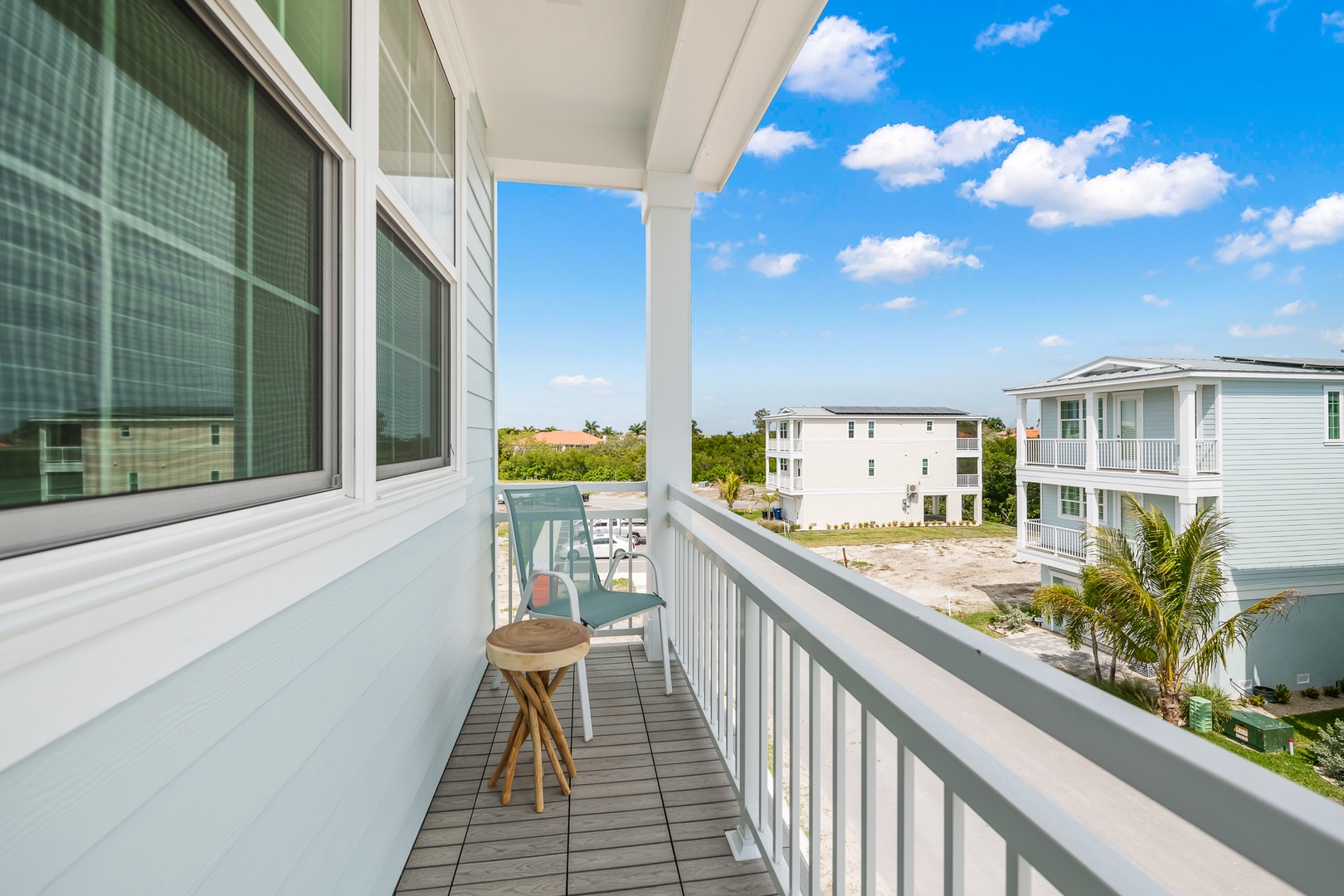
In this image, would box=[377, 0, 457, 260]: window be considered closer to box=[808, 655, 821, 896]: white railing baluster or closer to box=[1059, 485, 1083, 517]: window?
box=[808, 655, 821, 896]: white railing baluster

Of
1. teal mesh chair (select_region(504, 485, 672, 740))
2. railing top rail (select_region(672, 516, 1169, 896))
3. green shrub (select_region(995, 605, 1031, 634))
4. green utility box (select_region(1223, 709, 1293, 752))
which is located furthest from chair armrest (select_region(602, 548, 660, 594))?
green shrub (select_region(995, 605, 1031, 634))

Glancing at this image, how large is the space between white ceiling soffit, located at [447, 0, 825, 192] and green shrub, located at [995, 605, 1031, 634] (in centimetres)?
748

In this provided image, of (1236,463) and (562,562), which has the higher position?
(1236,463)

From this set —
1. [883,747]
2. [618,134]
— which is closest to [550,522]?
[618,134]

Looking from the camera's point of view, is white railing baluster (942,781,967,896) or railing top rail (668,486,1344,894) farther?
white railing baluster (942,781,967,896)

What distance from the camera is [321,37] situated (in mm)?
1046

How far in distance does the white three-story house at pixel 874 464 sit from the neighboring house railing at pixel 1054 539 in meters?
0.81

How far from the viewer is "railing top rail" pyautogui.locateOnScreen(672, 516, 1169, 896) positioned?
0.52 metres

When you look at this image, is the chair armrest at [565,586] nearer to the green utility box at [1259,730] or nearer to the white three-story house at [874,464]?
the white three-story house at [874,464]

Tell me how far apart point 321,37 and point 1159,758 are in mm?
1574

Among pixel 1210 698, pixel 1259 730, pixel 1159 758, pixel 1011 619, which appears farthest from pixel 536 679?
pixel 1011 619

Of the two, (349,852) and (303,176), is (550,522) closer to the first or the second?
(349,852)

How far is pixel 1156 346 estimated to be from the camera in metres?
7.71

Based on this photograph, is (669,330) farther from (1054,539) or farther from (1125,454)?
(1054,539)
